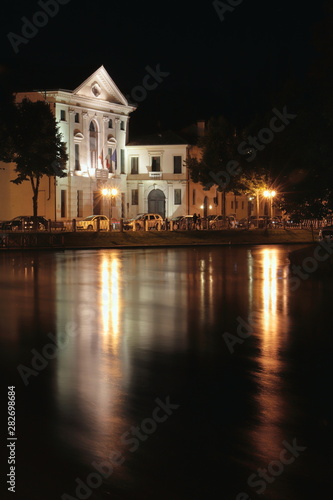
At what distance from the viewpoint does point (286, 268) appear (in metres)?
29.8

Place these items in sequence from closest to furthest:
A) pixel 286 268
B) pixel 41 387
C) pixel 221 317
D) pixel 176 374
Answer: pixel 41 387 → pixel 176 374 → pixel 221 317 → pixel 286 268

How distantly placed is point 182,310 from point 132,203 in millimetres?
66502

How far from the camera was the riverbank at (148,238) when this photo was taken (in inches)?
1843

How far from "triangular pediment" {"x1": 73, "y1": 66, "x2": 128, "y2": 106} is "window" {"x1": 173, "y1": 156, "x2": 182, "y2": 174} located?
9.22m

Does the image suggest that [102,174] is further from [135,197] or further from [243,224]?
[243,224]

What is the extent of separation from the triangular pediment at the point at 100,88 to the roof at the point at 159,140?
6375 mm

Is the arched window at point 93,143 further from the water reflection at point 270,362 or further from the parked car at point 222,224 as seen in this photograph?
the water reflection at point 270,362

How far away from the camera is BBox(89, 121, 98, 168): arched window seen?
240 ft

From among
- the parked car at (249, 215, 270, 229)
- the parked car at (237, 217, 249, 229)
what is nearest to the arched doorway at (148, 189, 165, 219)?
the parked car at (237, 217, 249, 229)

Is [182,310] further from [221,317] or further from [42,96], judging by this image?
[42,96]

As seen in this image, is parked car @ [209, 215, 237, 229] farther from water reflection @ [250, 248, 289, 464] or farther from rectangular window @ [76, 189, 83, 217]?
water reflection @ [250, 248, 289, 464]

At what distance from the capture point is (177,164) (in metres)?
82.1

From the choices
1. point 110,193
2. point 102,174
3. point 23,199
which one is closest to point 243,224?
point 110,193

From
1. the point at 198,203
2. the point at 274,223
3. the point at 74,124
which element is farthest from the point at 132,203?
the point at 274,223
